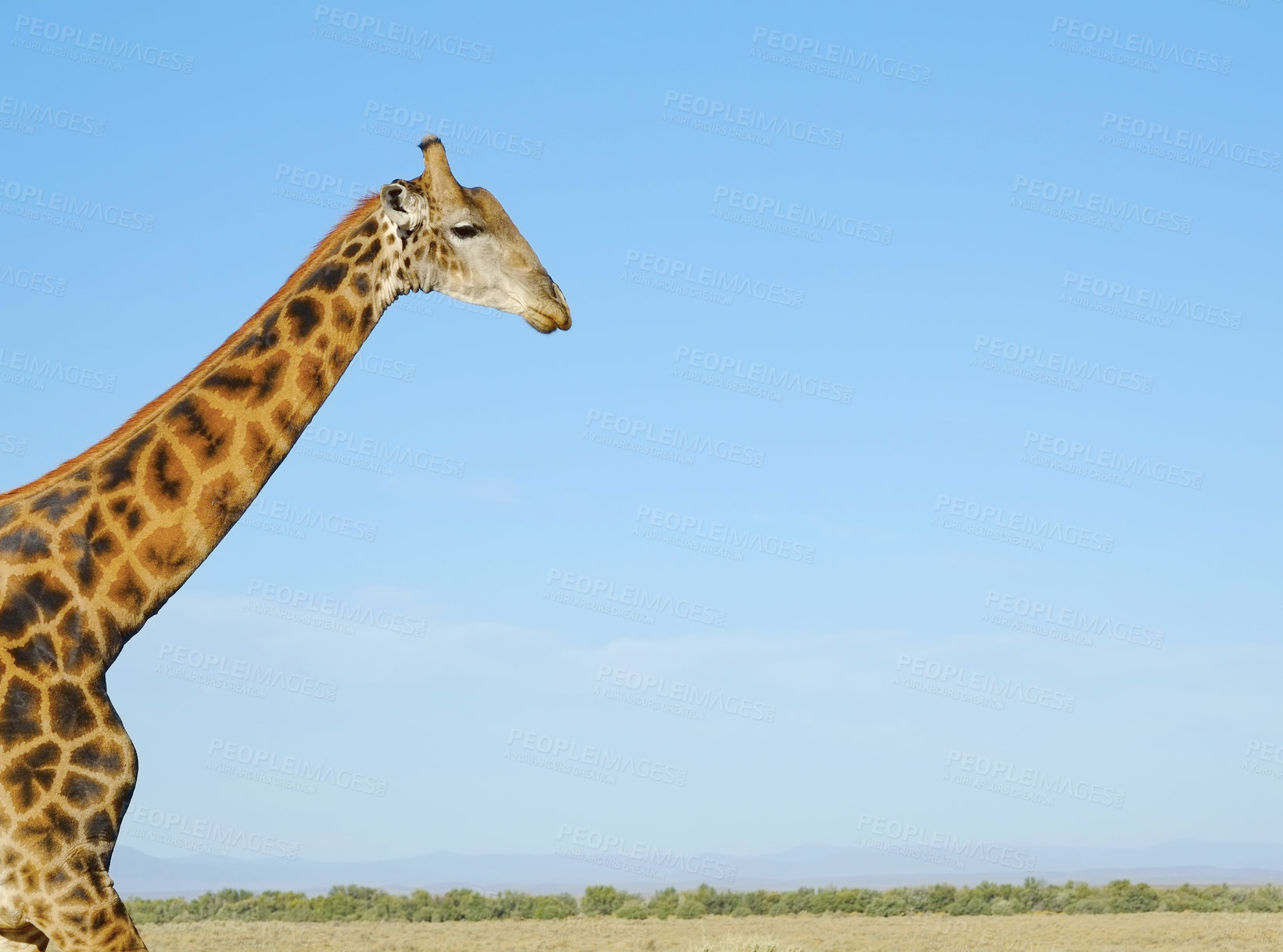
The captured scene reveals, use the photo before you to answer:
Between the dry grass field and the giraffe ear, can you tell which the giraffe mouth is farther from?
the dry grass field

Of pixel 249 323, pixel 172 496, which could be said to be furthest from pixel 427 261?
pixel 172 496

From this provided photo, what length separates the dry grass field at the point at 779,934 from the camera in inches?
1030

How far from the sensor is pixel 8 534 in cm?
684

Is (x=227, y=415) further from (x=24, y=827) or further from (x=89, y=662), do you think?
(x=24, y=827)

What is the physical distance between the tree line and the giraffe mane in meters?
30.3

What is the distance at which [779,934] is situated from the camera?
28406mm

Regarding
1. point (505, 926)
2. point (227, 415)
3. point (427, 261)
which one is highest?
point (427, 261)

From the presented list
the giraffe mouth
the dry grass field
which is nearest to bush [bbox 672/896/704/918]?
the dry grass field

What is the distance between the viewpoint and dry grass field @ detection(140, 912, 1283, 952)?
2617cm

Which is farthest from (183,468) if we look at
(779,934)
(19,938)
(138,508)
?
(779,934)

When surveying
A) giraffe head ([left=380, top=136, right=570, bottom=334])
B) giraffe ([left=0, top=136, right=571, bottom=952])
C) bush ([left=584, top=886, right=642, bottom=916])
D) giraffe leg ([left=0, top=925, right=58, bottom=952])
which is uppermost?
giraffe head ([left=380, top=136, right=570, bottom=334])

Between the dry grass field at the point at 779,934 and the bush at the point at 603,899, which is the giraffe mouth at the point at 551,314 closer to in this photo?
the dry grass field at the point at 779,934

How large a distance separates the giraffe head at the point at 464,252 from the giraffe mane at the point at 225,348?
25cm

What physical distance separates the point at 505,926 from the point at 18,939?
2791cm
